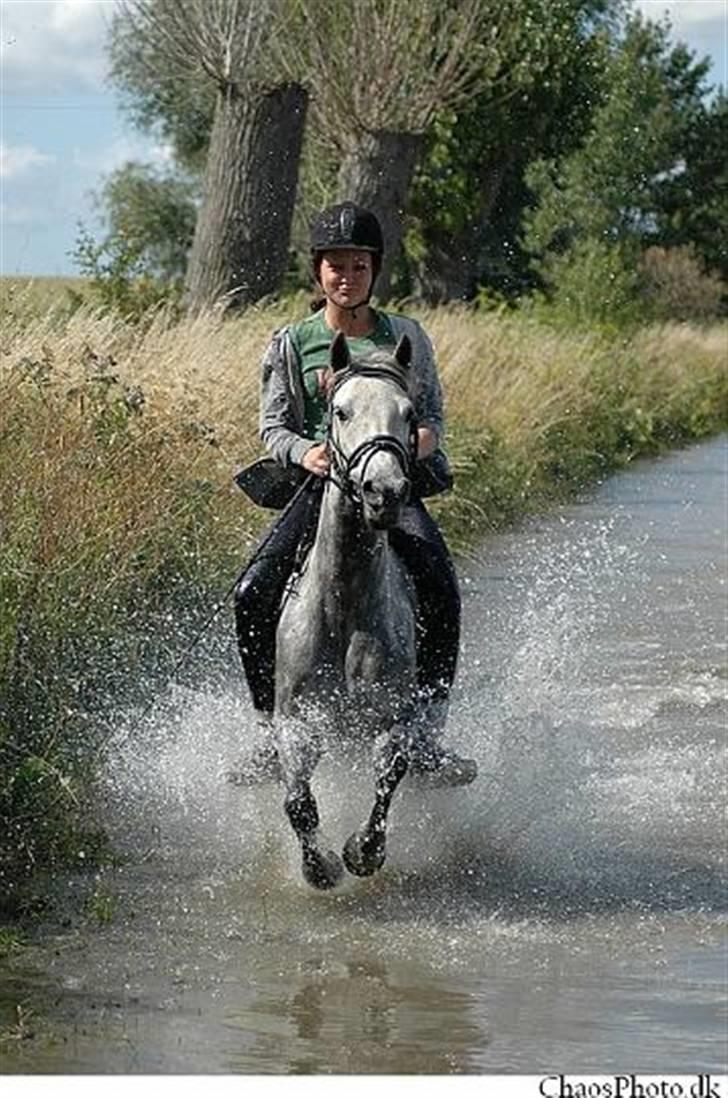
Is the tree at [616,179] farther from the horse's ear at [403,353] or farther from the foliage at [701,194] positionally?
the horse's ear at [403,353]

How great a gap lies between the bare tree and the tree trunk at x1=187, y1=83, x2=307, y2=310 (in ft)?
3.42

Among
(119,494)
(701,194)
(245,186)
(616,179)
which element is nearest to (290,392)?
(119,494)

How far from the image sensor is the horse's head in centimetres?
770

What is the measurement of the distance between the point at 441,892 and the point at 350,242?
2.25 metres

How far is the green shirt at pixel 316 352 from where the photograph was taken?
28.7ft

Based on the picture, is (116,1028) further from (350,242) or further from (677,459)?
Answer: (677,459)

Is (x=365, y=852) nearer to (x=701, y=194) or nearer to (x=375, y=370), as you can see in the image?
(x=375, y=370)

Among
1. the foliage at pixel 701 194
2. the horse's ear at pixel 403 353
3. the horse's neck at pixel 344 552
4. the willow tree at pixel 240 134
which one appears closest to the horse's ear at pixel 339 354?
the horse's ear at pixel 403 353

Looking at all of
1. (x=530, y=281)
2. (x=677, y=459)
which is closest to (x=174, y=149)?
(x=530, y=281)

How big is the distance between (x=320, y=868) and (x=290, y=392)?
163 cm

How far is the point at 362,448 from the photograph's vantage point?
25.6 feet

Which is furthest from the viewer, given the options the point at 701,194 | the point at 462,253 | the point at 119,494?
the point at 701,194

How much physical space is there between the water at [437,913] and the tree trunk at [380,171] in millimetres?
14051

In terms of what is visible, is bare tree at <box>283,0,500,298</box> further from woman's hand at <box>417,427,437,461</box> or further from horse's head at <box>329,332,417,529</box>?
horse's head at <box>329,332,417,529</box>
